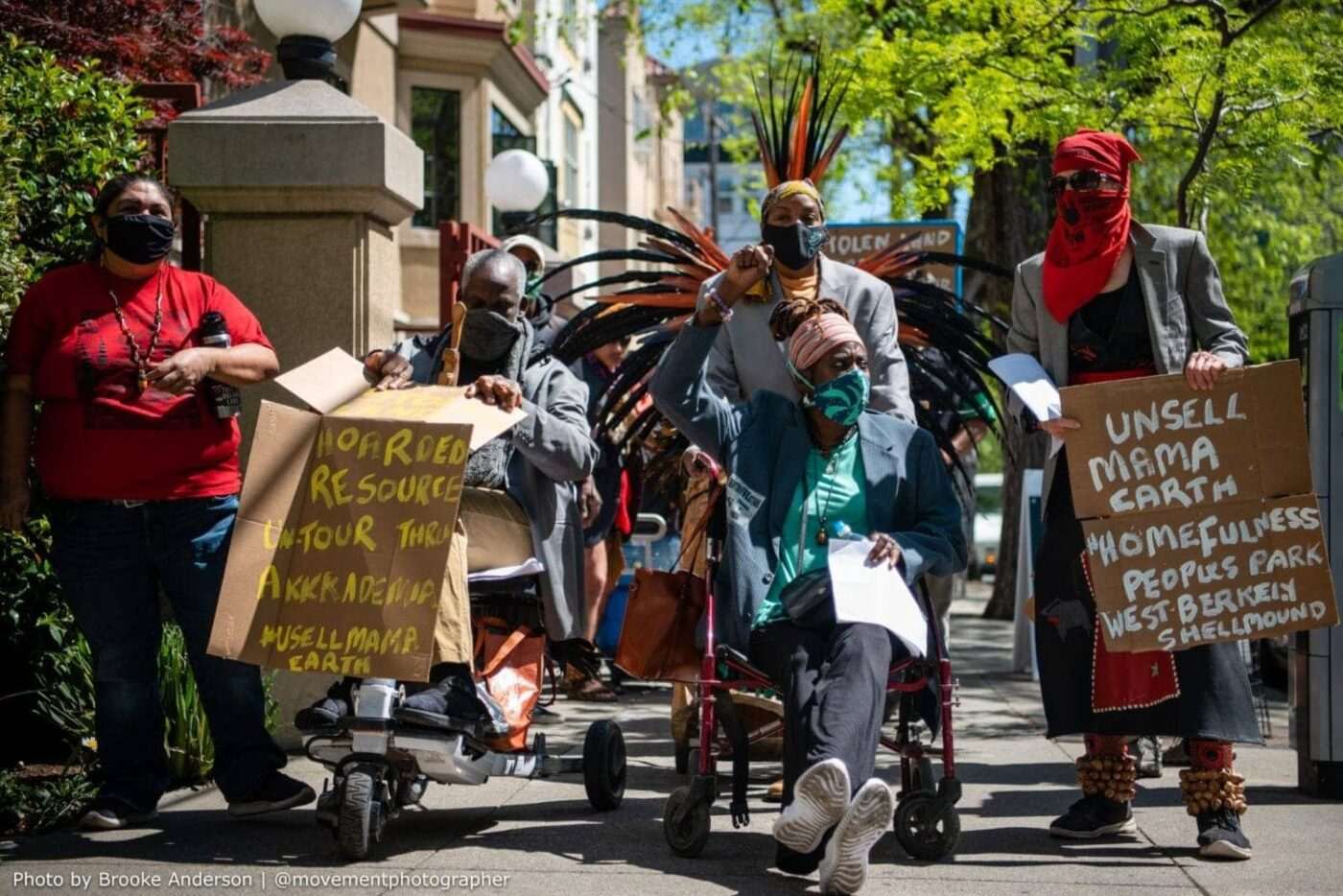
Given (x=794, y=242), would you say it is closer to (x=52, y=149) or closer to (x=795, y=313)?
(x=795, y=313)

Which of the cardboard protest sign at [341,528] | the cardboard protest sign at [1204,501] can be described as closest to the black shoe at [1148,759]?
the cardboard protest sign at [1204,501]

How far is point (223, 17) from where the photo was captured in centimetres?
1553

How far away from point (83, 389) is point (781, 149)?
3025 millimetres

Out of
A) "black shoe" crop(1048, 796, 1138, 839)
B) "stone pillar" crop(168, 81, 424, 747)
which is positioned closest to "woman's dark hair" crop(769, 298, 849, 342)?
"black shoe" crop(1048, 796, 1138, 839)

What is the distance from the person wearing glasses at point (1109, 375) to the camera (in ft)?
18.8

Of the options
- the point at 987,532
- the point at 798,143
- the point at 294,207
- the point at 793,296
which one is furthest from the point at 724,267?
the point at 987,532

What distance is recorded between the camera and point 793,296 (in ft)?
20.6

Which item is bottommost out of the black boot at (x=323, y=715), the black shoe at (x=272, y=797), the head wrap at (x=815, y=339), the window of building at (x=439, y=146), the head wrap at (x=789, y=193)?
the black shoe at (x=272, y=797)

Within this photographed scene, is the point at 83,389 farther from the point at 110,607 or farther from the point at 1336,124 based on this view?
the point at 1336,124

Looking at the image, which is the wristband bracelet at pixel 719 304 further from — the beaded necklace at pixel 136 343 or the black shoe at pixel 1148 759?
the black shoe at pixel 1148 759

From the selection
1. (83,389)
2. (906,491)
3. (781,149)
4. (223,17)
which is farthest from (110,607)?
(223,17)

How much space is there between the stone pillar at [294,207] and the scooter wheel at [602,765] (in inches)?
59.4

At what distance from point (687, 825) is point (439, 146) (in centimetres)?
1947

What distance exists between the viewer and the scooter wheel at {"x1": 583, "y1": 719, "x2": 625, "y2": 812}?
6.14m
